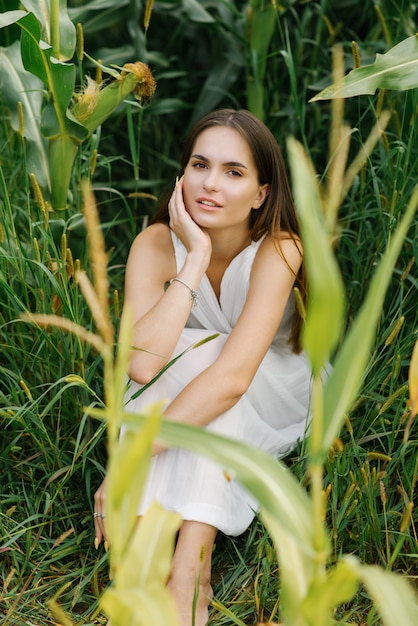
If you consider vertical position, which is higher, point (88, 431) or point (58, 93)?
point (58, 93)

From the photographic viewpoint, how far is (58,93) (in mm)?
1774

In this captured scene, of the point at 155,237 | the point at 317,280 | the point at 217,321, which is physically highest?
the point at 317,280

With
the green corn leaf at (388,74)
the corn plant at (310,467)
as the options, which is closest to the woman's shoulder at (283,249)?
the green corn leaf at (388,74)

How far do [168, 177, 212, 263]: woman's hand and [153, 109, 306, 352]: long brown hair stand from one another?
12cm

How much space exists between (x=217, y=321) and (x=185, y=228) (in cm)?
26

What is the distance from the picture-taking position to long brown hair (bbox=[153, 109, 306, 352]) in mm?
1816

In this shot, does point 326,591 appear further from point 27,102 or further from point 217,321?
point 27,102

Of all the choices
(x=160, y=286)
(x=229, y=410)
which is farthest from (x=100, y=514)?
(x=160, y=286)

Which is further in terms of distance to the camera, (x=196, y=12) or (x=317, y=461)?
(x=196, y=12)

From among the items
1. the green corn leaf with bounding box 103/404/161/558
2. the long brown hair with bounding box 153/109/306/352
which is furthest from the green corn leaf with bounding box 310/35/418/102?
the green corn leaf with bounding box 103/404/161/558

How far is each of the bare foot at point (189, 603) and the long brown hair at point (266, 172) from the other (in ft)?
2.14

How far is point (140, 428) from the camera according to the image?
2.63 ft

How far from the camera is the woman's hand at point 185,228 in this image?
5.78ft

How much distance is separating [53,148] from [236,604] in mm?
1004
